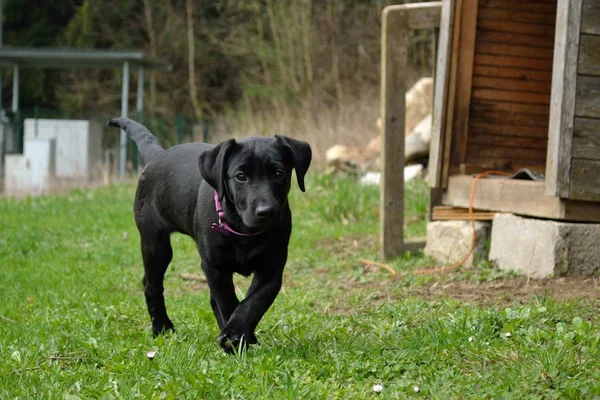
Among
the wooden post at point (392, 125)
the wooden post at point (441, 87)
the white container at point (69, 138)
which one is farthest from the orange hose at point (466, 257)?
the white container at point (69, 138)

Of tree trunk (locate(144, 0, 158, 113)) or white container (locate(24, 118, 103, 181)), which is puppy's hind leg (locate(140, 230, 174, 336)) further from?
tree trunk (locate(144, 0, 158, 113))

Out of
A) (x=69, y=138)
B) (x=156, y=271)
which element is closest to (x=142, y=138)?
(x=156, y=271)

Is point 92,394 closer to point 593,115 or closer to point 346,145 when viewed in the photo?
point 593,115

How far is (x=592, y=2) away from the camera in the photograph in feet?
21.5

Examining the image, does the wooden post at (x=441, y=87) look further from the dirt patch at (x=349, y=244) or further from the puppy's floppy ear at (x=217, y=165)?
the puppy's floppy ear at (x=217, y=165)

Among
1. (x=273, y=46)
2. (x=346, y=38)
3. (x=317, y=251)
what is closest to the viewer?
(x=317, y=251)

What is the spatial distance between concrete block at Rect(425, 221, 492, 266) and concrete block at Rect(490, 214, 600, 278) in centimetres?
69

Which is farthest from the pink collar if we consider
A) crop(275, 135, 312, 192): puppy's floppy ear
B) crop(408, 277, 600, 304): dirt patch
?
crop(408, 277, 600, 304): dirt patch

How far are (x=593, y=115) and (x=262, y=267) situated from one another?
10.9 feet

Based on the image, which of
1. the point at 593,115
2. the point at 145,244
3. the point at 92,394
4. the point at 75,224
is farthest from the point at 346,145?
the point at 92,394

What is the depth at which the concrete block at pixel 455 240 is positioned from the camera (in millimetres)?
7742

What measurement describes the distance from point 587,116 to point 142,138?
3.37 metres

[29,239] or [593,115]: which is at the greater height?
[593,115]

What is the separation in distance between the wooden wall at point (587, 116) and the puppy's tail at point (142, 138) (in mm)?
3158
